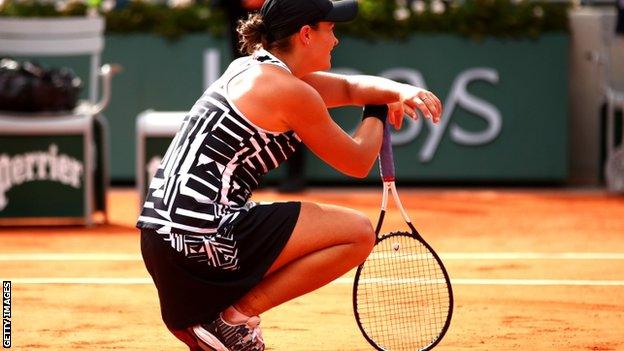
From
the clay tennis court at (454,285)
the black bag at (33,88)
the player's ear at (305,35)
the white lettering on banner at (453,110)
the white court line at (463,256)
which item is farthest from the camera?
the white lettering on banner at (453,110)

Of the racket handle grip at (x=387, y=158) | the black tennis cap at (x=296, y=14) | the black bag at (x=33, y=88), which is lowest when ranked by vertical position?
the black bag at (x=33, y=88)

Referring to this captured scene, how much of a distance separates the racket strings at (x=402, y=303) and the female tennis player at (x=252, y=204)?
425 mm

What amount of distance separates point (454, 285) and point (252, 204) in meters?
2.24

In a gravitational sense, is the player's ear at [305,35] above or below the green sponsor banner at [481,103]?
above

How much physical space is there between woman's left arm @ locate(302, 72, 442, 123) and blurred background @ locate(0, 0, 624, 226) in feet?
18.5

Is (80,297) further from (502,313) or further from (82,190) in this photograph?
(82,190)

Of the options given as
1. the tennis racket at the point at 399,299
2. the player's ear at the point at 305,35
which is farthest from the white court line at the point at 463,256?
the player's ear at the point at 305,35

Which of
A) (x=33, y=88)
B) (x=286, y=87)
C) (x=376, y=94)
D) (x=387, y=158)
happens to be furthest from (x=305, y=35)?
(x=33, y=88)

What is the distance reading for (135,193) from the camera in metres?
10.6

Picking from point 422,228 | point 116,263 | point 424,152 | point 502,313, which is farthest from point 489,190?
point 502,313

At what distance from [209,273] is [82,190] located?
4.68 metres

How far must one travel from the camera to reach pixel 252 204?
3.91 metres

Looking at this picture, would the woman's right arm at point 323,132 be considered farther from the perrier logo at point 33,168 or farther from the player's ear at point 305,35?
the perrier logo at point 33,168

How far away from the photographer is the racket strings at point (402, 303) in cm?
441
